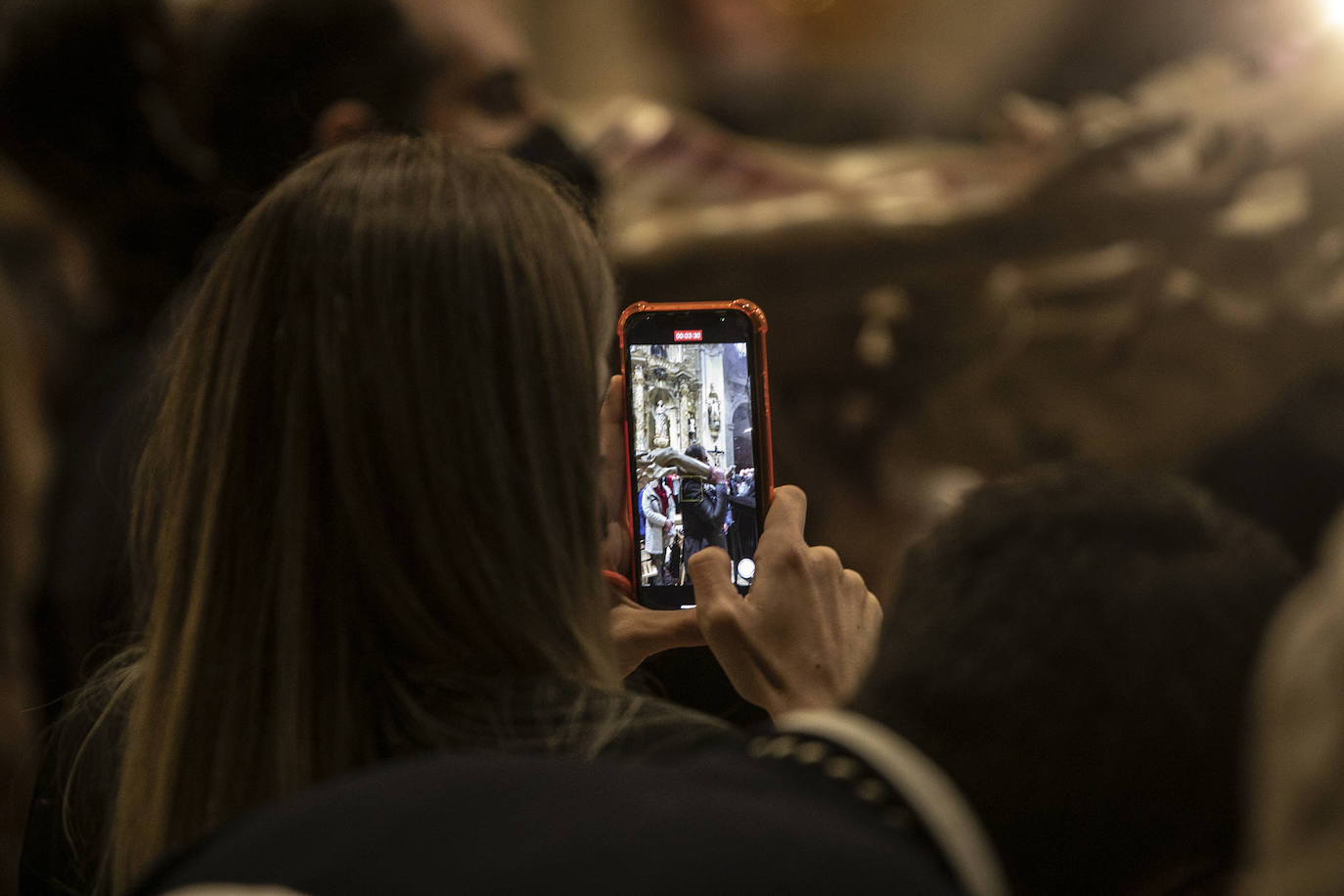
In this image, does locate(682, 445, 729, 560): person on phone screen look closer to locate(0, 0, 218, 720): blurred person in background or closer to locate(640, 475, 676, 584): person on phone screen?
locate(640, 475, 676, 584): person on phone screen

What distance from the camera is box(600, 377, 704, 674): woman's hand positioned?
1.90 ft

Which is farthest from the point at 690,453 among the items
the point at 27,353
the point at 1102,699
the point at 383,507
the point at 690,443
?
the point at 27,353

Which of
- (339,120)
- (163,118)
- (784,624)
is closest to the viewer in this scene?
(784,624)

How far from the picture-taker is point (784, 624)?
55 centimetres

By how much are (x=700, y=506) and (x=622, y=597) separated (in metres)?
0.06

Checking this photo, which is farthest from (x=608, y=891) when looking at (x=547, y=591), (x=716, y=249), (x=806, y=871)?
(x=716, y=249)

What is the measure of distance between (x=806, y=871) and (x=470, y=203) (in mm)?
290

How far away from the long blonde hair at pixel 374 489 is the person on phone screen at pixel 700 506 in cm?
14

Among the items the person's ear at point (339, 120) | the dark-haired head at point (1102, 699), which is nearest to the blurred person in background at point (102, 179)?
the person's ear at point (339, 120)

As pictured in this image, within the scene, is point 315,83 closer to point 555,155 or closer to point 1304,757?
point 555,155

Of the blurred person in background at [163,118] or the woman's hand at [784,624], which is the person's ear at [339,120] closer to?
the blurred person in background at [163,118]

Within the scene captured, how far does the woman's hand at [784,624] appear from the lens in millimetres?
537

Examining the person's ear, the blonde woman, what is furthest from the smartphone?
the person's ear

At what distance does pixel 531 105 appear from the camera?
1.40 m
